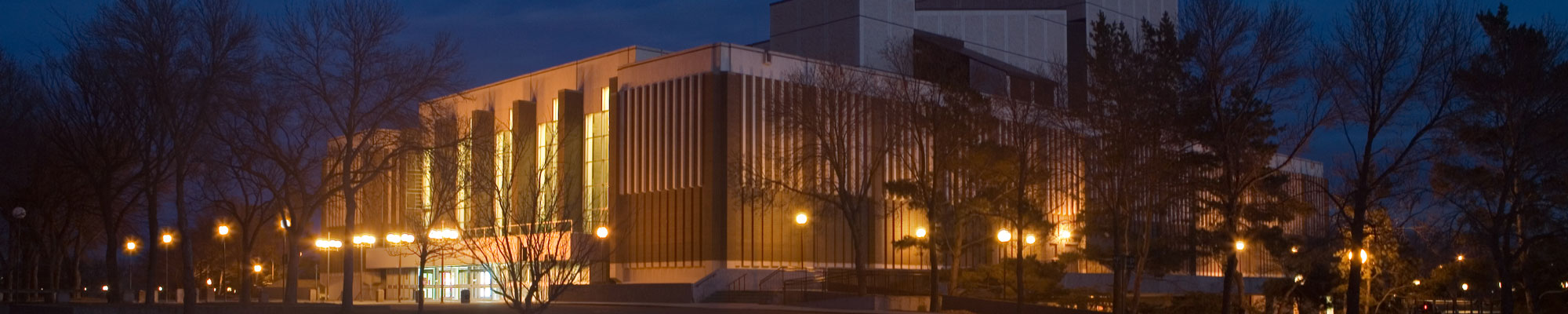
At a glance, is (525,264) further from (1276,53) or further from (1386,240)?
(1386,240)

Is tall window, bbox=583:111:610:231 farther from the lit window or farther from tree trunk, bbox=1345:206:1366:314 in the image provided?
tree trunk, bbox=1345:206:1366:314

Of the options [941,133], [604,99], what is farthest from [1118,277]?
[604,99]

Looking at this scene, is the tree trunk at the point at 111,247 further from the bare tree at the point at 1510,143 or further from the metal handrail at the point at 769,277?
the bare tree at the point at 1510,143

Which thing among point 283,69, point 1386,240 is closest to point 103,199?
point 283,69

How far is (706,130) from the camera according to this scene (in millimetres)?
56406

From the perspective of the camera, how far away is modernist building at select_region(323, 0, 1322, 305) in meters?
56.0

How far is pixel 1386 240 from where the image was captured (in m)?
46.8

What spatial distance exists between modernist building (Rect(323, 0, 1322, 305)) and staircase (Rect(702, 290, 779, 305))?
0.80m

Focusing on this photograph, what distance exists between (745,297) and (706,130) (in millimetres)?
8949

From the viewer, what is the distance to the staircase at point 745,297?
4847 cm

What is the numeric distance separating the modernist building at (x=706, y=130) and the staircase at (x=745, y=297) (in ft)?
2.61

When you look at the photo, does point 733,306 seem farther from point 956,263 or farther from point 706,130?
point 706,130

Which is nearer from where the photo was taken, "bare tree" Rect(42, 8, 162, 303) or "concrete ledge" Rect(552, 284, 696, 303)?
"bare tree" Rect(42, 8, 162, 303)

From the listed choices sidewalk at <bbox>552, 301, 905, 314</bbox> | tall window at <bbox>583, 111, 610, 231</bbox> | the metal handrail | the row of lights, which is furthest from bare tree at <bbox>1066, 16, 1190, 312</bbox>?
tall window at <bbox>583, 111, 610, 231</bbox>
